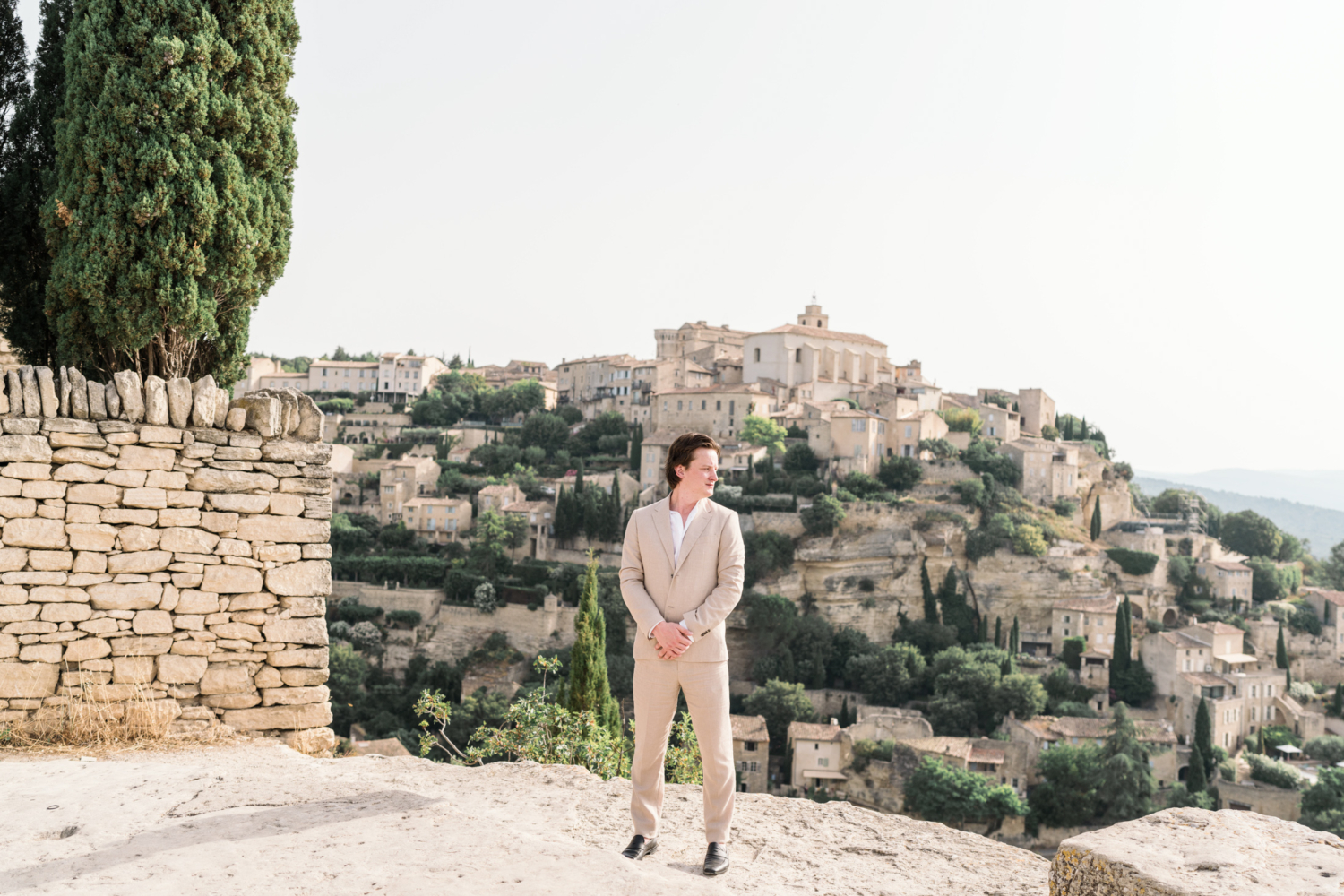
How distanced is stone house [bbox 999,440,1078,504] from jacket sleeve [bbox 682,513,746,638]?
2019 inches

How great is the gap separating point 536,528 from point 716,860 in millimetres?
45913

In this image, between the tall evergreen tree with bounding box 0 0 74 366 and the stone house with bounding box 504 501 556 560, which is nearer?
the tall evergreen tree with bounding box 0 0 74 366

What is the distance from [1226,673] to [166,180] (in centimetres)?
4349

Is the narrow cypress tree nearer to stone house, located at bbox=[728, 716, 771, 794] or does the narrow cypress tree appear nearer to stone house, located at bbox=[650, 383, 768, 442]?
stone house, located at bbox=[728, 716, 771, 794]

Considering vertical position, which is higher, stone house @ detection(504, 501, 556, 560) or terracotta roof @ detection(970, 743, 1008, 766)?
stone house @ detection(504, 501, 556, 560)

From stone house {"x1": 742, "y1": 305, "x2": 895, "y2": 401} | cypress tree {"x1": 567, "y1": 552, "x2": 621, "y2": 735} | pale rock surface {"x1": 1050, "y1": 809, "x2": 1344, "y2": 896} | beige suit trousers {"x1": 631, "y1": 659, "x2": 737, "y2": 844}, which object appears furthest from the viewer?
stone house {"x1": 742, "y1": 305, "x2": 895, "y2": 401}

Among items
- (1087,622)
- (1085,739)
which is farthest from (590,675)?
(1087,622)

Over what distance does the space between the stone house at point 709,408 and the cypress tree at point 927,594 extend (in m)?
13.3

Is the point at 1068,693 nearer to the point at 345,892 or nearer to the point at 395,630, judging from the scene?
the point at 395,630

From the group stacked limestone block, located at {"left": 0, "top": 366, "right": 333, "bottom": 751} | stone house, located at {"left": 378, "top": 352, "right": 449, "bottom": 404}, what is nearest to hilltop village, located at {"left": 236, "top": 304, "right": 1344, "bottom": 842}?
stone house, located at {"left": 378, "top": 352, "right": 449, "bottom": 404}

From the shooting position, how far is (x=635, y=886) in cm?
267

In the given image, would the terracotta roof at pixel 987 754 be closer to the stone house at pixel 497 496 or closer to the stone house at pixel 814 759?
the stone house at pixel 814 759

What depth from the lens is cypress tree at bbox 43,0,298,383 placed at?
187 inches

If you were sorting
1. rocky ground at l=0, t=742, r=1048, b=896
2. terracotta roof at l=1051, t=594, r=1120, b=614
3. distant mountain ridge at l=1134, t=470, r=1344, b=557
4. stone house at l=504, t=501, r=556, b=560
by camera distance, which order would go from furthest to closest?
distant mountain ridge at l=1134, t=470, r=1344, b=557 → stone house at l=504, t=501, r=556, b=560 → terracotta roof at l=1051, t=594, r=1120, b=614 → rocky ground at l=0, t=742, r=1048, b=896
